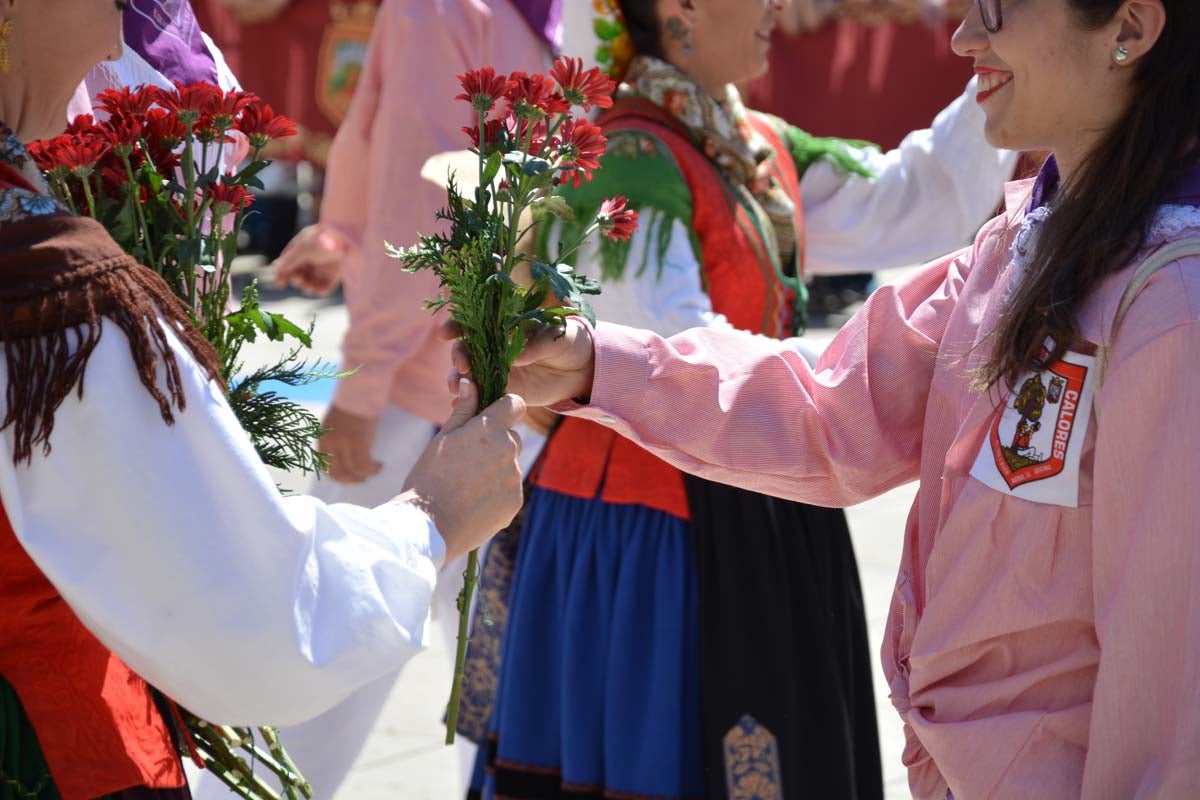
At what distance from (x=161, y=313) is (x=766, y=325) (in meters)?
1.74

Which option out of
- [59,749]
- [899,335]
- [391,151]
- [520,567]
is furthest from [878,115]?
[59,749]

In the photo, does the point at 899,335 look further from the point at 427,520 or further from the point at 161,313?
the point at 161,313

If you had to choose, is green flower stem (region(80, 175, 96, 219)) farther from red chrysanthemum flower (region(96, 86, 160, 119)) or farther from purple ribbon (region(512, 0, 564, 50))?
purple ribbon (region(512, 0, 564, 50))

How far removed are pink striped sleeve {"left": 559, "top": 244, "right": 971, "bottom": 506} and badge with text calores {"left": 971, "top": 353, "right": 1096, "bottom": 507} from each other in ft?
1.05

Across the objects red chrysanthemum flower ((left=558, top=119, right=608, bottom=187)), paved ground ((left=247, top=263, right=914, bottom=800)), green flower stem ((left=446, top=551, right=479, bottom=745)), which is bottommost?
paved ground ((left=247, top=263, right=914, bottom=800))

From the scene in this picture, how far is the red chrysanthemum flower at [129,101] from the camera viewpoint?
1749mm

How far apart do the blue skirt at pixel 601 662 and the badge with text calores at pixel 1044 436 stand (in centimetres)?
126

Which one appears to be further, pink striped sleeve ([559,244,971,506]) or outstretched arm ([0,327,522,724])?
pink striped sleeve ([559,244,971,506])

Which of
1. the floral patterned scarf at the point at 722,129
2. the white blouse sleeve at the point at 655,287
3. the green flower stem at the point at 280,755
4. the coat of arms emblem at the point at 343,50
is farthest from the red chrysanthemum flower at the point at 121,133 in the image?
the coat of arms emblem at the point at 343,50

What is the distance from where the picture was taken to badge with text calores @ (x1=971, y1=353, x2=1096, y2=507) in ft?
5.40

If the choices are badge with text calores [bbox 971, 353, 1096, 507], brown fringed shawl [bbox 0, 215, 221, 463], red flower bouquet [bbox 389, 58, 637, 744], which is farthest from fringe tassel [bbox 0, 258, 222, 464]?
badge with text calores [bbox 971, 353, 1096, 507]

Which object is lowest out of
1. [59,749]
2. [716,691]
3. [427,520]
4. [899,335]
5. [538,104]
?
[716,691]

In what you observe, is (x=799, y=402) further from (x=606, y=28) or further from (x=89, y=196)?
(x=606, y=28)

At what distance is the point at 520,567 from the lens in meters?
3.10
